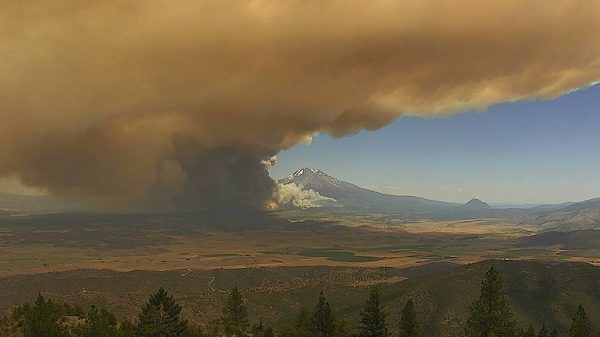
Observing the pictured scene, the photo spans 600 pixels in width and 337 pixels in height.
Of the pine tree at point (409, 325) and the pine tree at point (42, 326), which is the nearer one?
the pine tree at point (42, 326)

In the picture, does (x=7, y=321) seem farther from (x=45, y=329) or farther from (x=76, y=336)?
(x=45, y=329)

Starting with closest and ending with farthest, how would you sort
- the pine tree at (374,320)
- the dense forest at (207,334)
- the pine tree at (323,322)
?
the dense forest at (207,334)
the pine tree at (374,320)
the pine tree at (323,322)

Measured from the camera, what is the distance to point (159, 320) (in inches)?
3100

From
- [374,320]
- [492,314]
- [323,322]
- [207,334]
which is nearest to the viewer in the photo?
[374,320]

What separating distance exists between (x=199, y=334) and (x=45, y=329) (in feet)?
94.4

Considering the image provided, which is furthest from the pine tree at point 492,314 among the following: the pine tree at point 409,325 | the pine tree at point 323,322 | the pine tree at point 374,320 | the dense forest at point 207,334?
the pine tree at point 323,322

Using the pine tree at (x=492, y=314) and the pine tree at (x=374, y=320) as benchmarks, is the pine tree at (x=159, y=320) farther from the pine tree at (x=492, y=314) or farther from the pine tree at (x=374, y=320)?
the pine tree at (x=492, y=314)

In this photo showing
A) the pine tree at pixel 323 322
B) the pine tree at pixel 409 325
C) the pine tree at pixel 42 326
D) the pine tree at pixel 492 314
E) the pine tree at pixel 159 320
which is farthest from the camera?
the pine tree at pixel 409 325

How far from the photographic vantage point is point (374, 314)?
261 feet

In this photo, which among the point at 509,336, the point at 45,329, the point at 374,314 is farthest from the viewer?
the point at 509,336

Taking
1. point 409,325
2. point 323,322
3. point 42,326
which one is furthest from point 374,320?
point 42,326

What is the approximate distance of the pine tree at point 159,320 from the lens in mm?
76812

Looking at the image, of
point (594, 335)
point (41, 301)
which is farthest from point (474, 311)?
point (594, 335)

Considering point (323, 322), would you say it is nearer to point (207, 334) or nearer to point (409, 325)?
point (207, 334)
